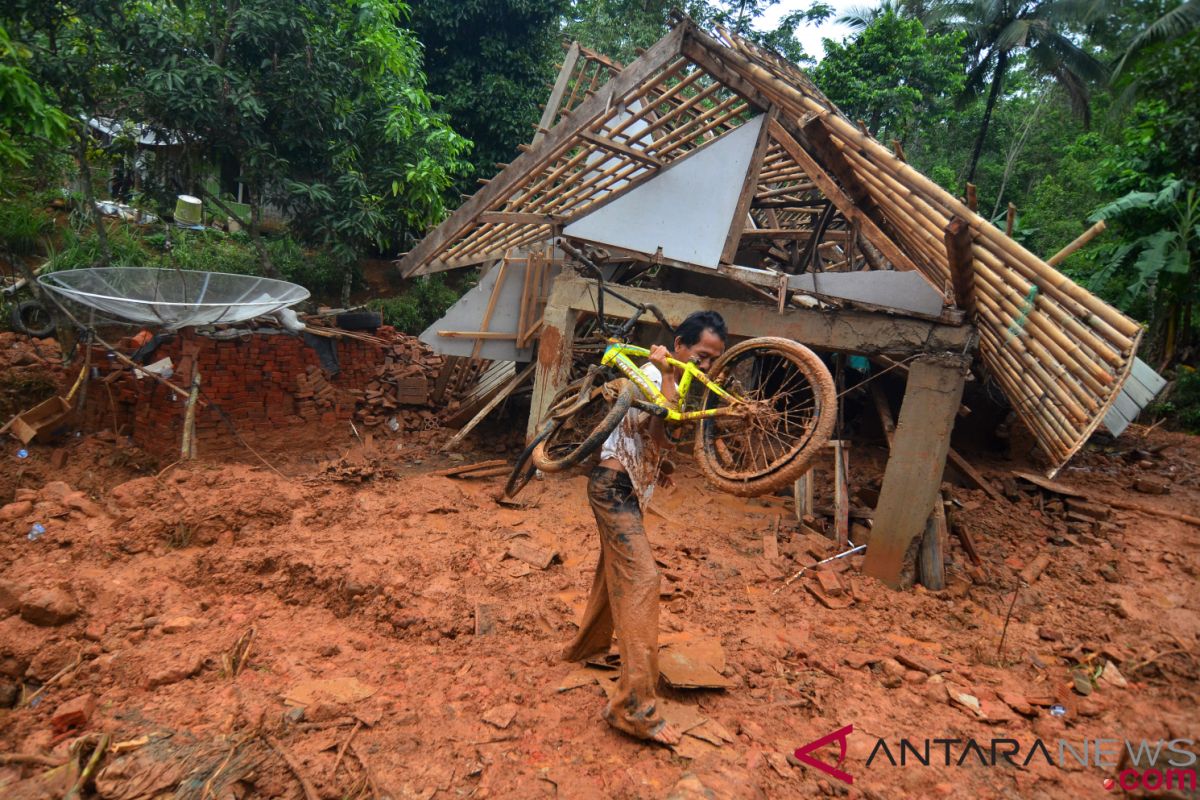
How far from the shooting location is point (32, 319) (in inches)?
382

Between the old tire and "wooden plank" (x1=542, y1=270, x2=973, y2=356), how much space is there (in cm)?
858

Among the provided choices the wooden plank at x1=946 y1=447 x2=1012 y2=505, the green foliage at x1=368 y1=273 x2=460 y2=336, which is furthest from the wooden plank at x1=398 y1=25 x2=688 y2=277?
the wooden plank at x1=946 y1=447 x2=1012 y2=505

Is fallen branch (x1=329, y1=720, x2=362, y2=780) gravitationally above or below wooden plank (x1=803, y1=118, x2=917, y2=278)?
below

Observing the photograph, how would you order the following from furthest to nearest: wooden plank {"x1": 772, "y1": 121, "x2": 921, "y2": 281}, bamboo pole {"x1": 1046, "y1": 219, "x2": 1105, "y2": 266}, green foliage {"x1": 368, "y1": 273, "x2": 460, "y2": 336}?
green foliage {"x1": 368, "y1": 273, "x2": 460, "y2": 336} → wooden plank {"x1": 772, "y1": 121, "x2": 921, "y2": 281} → bamboo pole {"x1": 1046, "y1": 219, "x2": 1105, "y2": 266}

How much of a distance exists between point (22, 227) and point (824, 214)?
39.2ft

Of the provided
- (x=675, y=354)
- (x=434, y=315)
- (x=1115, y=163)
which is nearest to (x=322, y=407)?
(x=434, y=315)

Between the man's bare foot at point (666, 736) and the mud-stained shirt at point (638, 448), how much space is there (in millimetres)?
1175

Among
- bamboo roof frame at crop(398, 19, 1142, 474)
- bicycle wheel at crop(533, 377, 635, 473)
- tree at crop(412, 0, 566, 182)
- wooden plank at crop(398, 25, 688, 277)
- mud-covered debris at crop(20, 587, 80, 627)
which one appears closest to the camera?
bicycle wheel at crop(533, 377, 635, 473)

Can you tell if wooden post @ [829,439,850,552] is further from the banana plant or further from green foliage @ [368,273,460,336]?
green foliage @ [368,273,460,336]

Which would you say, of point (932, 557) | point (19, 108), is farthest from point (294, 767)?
point (19, 108)

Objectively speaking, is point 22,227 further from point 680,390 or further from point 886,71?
point 886,71

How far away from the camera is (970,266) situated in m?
5.09

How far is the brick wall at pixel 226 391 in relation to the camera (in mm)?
8391

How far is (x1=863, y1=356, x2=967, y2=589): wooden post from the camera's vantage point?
587 cm
